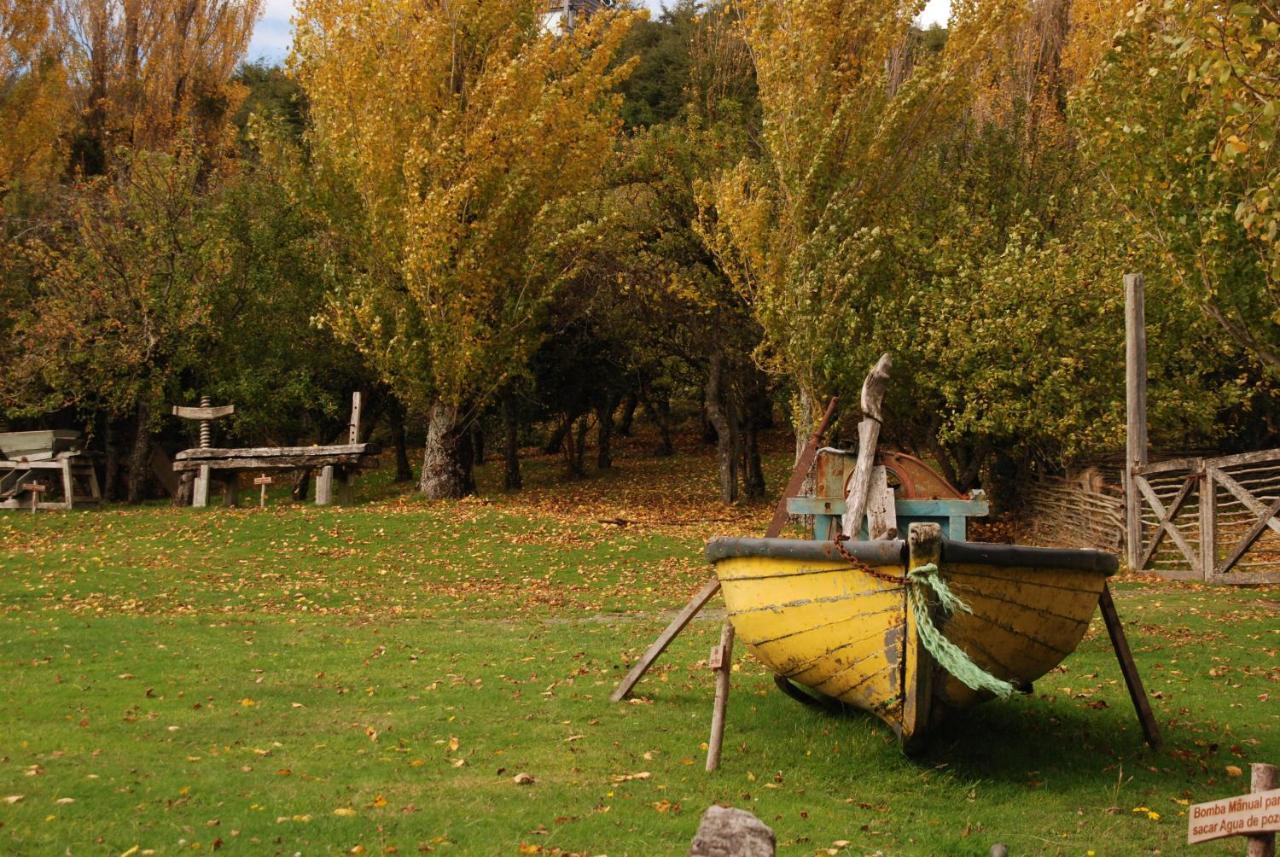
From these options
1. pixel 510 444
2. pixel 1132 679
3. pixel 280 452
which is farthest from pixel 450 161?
pixel 1132 679

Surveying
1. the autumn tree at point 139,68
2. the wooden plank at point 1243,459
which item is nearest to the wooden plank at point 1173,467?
the wooden plank at point 1243,459

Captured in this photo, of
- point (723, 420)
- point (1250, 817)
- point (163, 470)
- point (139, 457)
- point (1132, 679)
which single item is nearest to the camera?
point (1250, 817)

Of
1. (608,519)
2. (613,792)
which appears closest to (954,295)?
(608,519)

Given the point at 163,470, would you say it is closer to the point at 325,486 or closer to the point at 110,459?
the point at 110,459

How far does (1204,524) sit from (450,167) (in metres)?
16.7

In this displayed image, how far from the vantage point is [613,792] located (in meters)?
8.23

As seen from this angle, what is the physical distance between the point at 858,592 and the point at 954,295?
1752 centimetres

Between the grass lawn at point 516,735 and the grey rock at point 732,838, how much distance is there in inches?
104

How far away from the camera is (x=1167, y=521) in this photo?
61.6 ft

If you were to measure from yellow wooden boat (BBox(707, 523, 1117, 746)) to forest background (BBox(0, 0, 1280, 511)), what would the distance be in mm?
10039

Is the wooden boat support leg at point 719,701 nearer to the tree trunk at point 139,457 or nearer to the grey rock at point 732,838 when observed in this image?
the grey rock at point 732,838

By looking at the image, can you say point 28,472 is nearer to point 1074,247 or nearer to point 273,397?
point 273,397

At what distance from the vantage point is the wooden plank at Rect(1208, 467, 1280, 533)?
54.4 ft

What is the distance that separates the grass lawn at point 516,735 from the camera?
296 inches
